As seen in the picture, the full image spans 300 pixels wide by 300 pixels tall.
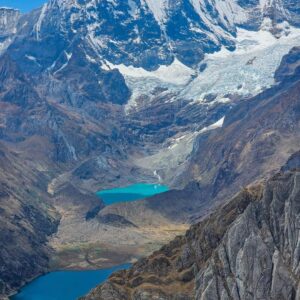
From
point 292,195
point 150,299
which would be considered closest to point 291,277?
point 292,195

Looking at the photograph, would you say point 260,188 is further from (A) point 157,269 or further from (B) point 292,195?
(A) point 157,269

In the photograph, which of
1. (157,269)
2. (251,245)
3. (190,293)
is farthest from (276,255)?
(157,269)

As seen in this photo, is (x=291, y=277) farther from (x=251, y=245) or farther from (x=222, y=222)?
(x=222, y=222)

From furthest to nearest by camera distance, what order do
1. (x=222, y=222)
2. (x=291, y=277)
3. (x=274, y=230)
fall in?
(x=222, y=222)
(x=274, y=230)
(x=291, y=277)

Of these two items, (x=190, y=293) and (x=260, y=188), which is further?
(x=260, y=188)

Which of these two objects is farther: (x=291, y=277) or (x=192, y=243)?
(x=192, y=243)

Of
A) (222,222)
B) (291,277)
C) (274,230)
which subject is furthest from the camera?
(222,222)
